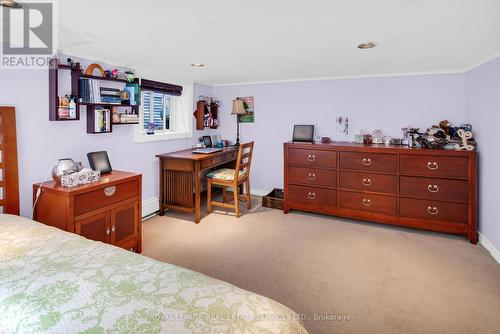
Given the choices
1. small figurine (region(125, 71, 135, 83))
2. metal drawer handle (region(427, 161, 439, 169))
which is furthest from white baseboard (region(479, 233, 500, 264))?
small figurine (region(125, 71, 135, 83))

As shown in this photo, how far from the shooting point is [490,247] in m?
2.99

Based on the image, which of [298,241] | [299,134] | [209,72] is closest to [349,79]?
[299,134]

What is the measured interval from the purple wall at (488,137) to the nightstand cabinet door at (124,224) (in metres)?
3.46

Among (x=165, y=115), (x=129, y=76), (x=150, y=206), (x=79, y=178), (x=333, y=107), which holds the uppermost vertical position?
(x=129, y=76)

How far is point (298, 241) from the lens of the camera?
10.8 feet

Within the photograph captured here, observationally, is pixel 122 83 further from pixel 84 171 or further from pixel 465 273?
pixel 465 273

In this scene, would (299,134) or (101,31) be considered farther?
(299,134)

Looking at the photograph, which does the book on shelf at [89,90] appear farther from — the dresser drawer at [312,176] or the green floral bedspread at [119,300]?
the dresser drawer at [312,176]

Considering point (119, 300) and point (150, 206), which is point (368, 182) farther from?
point (119, 300)

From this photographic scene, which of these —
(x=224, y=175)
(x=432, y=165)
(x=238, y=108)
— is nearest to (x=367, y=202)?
(x=432, y=165)

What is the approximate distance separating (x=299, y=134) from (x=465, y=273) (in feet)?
8.62

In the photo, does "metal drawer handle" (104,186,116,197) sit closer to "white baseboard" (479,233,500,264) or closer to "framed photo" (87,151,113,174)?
"framed photo" (87,151,113,174)

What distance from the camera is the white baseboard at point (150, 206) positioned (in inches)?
155

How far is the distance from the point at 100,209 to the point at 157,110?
2.16m
